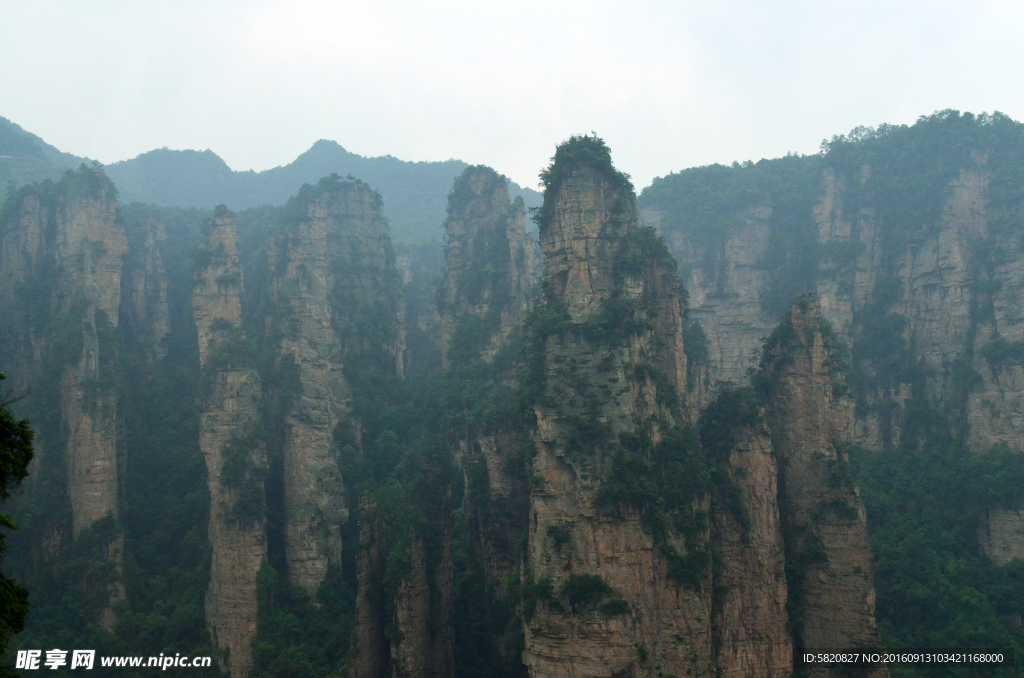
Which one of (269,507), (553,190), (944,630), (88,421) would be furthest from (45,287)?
(944,630)

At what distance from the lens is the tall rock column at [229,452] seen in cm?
3294

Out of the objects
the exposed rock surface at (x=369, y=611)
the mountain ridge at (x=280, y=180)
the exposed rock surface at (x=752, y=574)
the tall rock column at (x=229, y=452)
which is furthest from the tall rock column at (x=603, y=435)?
the mountain ridge at (x=280, y=180)

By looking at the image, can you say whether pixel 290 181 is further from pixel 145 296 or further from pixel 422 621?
pixel 422 621

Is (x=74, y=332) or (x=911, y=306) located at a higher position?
(x=911, y=306)

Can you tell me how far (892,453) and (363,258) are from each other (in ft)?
111

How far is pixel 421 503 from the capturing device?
3216 cm

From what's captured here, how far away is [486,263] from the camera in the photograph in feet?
161

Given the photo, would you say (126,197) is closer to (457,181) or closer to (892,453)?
(457,181)

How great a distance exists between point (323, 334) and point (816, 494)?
27.5 m

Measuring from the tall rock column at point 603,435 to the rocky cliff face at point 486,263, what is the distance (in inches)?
599

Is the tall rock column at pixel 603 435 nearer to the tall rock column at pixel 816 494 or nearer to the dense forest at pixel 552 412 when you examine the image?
the dense forest at pixel 552 412

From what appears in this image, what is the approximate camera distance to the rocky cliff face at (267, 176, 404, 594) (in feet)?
123

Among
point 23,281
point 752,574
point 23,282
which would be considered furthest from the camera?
point 23,281

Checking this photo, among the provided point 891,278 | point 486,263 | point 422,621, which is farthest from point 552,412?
point 891,278
